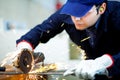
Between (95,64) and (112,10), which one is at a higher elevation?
(112,10)

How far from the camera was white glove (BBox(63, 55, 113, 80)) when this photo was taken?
1866mm

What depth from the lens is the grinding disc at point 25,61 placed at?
215 cm

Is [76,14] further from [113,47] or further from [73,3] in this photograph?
[113,47]

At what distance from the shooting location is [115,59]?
77.1 inches

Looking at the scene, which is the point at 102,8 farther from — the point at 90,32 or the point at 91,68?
the point at 91,68

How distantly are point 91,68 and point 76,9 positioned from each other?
1.11 feet

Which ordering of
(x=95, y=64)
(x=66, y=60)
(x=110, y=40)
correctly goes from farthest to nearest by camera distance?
(x=66, y=60) → (x=110, y=40) → (x=95, y=64)

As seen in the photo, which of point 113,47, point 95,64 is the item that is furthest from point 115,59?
point 113,47

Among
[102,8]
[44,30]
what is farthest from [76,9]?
[44,30]

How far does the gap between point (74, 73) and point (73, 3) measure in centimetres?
38

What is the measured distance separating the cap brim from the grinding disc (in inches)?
13.0

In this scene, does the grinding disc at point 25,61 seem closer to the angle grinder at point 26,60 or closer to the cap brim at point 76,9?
the angle grinder at point 26,60

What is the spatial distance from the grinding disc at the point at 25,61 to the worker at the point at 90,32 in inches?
2.8

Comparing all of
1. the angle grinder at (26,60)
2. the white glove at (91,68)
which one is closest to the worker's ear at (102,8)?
the white glove at (91,68)
